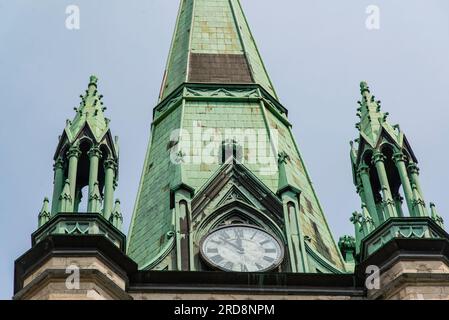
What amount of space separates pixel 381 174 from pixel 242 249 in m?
3.56

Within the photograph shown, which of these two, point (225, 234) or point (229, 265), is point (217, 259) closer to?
point (229, 265)

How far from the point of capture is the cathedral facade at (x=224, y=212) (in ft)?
106

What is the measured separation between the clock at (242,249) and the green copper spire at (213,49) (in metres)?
8.25

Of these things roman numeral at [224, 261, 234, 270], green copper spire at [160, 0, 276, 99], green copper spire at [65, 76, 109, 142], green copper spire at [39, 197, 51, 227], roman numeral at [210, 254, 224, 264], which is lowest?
roman numeral at [224, 261, 234, 270]

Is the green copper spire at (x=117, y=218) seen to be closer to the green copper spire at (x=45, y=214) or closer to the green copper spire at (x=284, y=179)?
the green copper spire at (x=45, y=214)

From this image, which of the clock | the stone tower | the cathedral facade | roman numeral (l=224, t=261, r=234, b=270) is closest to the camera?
the cathedral facade

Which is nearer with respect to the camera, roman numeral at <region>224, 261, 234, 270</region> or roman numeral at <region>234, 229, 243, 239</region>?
roman numeral at <region>224, 261, 234, 270</region>

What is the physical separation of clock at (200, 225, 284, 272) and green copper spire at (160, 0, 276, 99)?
325 inches

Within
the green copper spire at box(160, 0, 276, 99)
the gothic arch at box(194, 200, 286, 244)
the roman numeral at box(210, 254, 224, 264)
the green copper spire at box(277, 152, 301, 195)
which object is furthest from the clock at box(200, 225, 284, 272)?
the green copper spire at box(160, 0, 276, 99)

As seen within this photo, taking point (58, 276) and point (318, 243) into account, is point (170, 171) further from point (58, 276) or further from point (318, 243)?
point (58, 276)

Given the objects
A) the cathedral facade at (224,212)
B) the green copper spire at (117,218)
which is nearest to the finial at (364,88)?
the cathedral facade at (224,212)

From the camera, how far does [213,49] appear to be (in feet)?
151

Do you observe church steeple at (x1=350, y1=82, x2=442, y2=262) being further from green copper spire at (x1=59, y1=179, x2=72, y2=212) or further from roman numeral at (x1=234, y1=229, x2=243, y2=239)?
green copper spire at (x1=59, y1=179, x2=72, y2=212)

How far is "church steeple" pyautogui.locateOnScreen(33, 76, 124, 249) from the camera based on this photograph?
109 ft
